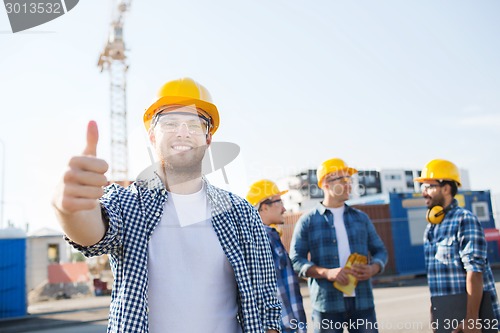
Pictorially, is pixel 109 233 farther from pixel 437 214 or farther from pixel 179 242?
pixel 437 214

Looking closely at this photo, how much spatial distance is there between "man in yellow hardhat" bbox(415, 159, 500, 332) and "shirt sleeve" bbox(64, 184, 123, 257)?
9.57ft

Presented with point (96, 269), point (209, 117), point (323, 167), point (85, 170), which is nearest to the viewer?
point (85, 170)

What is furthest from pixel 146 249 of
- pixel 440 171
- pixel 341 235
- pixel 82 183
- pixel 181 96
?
pixel 440 171

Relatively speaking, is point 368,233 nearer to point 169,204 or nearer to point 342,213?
point 342,213

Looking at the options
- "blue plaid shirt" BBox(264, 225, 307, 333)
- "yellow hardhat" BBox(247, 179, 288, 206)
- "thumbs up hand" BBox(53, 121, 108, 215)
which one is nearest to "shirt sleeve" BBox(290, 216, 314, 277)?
"blue plaid shirt" BBox(264, 225, 307, 333)

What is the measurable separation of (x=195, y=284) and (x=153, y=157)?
72cm

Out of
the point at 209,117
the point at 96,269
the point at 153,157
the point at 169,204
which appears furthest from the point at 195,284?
the point at 96,269

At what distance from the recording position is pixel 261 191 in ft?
15.8

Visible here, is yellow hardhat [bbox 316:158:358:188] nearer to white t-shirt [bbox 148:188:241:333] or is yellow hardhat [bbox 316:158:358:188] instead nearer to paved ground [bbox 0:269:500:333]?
white t-shirt [bbox 148:188:241:333]

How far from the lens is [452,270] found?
3580mm

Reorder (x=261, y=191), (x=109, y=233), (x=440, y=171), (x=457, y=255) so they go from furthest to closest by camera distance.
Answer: (x=261, y=191) → (x=440, y=171) → (x=457, y=255) → (x=109, y=233)

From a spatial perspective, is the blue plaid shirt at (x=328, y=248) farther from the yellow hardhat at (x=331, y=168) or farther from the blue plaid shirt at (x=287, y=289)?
the yellow hardhat at (x=331, y=168)

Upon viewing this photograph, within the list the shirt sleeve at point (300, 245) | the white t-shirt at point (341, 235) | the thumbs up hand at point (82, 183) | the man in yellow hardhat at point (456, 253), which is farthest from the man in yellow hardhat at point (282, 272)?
the thumbs up hand at point (82, 183)

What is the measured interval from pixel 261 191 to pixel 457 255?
2132 mm
